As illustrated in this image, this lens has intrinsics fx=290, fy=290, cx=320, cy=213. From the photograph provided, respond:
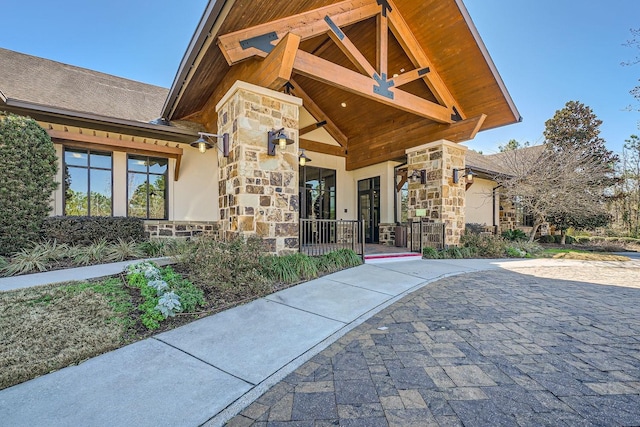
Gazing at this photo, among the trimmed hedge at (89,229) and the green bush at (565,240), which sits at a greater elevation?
the trimmed hedge at (89,229)

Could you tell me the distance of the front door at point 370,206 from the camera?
11516 millimetres

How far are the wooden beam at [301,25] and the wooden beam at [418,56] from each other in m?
0.62

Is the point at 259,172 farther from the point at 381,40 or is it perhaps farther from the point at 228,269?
the point at 381,40

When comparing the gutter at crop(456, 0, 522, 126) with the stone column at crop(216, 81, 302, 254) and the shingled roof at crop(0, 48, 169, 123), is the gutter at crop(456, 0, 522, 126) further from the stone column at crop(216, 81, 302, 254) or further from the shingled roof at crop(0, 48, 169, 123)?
the shingled roof at crop(0, 48, 169, 123)

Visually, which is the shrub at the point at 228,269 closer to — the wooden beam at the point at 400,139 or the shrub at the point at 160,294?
the shrub at the point at 160,294

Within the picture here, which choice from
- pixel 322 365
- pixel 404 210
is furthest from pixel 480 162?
pixel 322 365

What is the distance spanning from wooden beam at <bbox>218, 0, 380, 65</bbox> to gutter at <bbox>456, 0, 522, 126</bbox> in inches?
79.5

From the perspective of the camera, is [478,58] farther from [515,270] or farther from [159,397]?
[159,397]

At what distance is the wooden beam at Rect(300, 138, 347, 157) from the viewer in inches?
423

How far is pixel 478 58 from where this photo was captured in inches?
296

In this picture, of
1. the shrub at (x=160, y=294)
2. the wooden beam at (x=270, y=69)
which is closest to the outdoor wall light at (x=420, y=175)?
the wooden beam at (x=270, y=69)

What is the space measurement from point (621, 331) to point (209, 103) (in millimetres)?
9325

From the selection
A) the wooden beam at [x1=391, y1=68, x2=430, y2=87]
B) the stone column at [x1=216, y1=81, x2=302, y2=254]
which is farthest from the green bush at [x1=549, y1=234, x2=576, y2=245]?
the stone column at [x1=216, y1=81, x2=302, y2=254]

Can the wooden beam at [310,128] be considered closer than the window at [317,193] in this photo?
Yes
